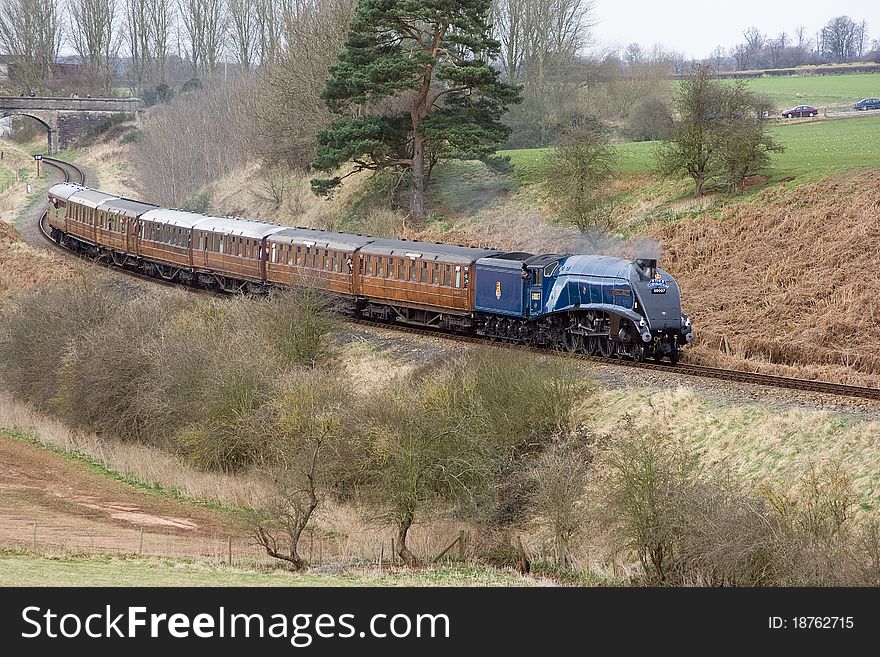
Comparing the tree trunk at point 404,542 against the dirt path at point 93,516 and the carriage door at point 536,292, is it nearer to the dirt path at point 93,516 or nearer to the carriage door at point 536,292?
the dirt path at point 93,516

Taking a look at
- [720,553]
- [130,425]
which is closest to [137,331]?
[130,425]

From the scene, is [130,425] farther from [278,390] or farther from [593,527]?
[593,527]

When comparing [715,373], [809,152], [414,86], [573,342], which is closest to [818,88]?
[809,152]

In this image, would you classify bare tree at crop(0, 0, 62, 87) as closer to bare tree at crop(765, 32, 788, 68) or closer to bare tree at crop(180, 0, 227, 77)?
bare tree at crop(180, 0, 227, 77)

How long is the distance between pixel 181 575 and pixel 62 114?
103 meters

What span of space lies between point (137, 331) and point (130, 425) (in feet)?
11.5

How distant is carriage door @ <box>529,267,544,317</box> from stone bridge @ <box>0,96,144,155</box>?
92335 mm

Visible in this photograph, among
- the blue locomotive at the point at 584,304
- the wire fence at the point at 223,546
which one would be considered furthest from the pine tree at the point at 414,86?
the wire fence at the point at 223,546

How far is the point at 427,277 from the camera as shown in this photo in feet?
124

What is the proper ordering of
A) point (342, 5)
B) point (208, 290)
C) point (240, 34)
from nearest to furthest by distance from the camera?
point (208, 290), point (342, 5), point (240, 34)

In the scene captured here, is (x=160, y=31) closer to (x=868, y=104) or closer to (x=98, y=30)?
(x=98, y=30)

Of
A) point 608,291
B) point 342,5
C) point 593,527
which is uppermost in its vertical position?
point 342,5

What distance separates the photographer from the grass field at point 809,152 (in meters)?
45.6

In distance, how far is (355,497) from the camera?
28.8 m
